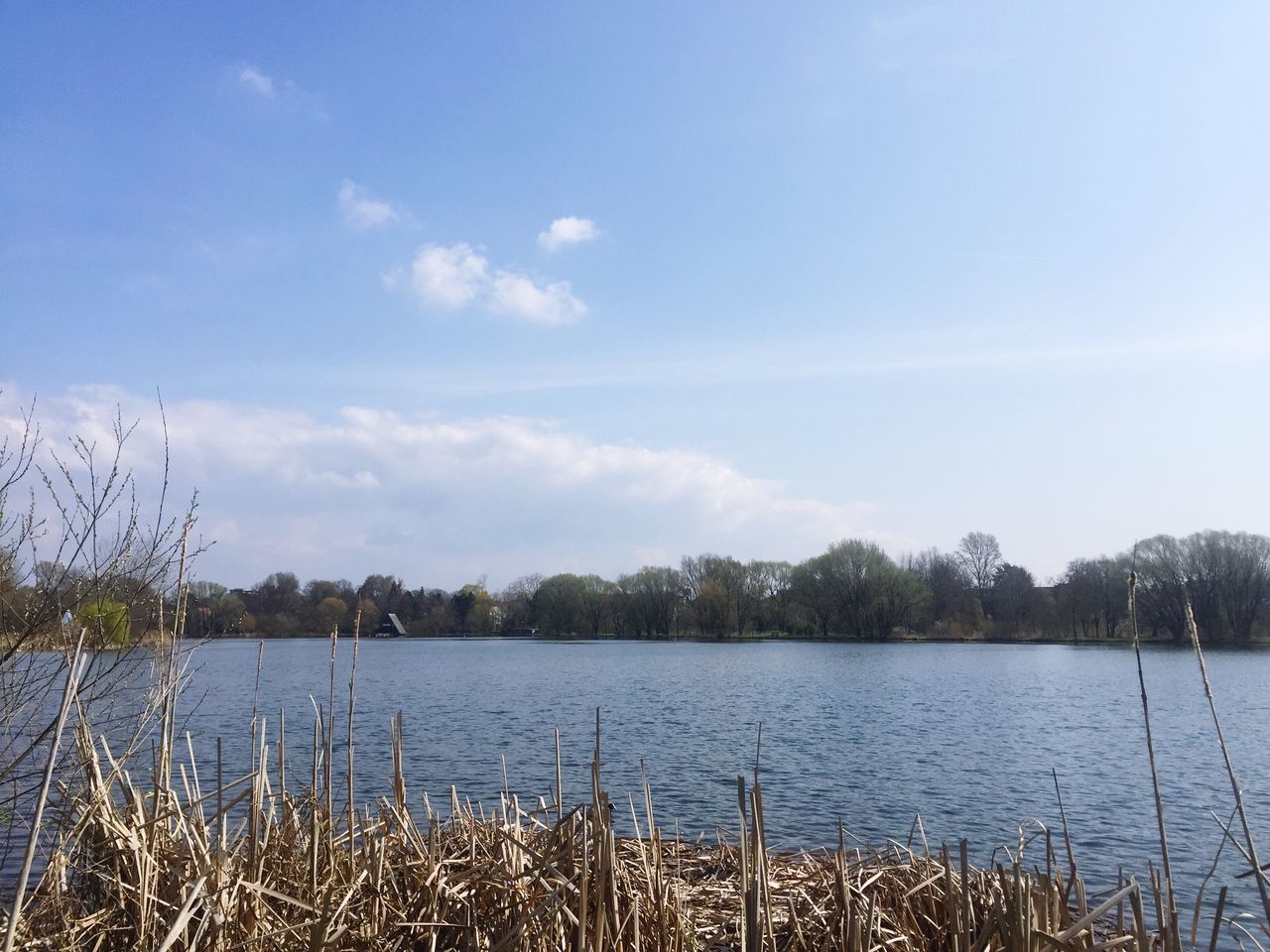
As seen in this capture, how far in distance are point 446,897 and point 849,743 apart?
20.0 metres

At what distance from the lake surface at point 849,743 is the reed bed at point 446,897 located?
20.8 feet

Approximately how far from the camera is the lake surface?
14.6 meters

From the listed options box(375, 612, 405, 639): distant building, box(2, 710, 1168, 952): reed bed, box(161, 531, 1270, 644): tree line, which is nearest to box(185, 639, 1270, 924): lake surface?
box(2, 710, 1168, 952): reed bed

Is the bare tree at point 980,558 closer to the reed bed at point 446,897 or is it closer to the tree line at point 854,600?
the tree line at point 854,600

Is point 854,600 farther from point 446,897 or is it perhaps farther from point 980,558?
point 446,897

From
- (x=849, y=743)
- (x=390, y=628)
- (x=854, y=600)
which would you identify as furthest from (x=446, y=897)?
(x=390, y=628)

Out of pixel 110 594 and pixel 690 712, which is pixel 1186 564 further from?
pixel 110 594

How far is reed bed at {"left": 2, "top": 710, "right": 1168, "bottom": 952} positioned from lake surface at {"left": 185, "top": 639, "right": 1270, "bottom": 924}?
6326mm

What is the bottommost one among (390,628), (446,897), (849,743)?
(390,628)

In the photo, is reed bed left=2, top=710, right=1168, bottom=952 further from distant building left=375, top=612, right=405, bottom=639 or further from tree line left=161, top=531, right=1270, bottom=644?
distant building left=375, top=612, right=405, bottom=639

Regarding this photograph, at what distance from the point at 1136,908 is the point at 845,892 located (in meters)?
1.21

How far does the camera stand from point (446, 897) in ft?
15.8

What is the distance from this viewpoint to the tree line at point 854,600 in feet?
226

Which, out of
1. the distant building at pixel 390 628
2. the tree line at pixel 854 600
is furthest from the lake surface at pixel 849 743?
the distant building at pixel 390 628
